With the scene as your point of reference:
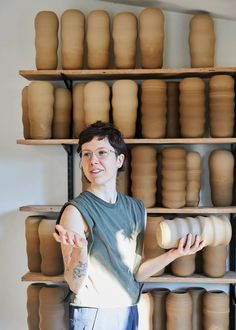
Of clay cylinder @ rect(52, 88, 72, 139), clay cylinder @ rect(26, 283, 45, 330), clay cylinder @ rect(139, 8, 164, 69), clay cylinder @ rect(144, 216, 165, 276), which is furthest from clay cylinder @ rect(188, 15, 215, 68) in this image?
clay cylinder @ rect(26, 283, 45, 330)

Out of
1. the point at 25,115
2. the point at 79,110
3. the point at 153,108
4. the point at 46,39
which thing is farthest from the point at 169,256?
the point at 46,39

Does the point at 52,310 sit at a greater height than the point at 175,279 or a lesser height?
lesser

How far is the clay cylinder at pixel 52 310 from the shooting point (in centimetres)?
213

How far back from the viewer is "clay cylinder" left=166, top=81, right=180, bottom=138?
219 centimetres

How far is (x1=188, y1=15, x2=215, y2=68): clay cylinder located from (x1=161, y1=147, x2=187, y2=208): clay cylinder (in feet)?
1.54

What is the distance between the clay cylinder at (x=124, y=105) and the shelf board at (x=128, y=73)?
0.23 feet

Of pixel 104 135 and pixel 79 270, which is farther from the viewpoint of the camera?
pixel 104 135

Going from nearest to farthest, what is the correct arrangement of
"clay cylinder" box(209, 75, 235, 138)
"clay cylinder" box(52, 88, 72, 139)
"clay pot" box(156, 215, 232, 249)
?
"clay pot" box(156, 215, 232, 249) < "clay cylinder" box(209, 75, 235, 138) < "clay cylinder" box(52, 88, 72, 139)

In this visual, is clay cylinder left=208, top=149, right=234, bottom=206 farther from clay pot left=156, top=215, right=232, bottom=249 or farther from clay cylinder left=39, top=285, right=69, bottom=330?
clay cylinder left=39, top=285, right=69, bottom=330

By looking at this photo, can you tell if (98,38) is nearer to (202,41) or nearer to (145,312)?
(202,41)

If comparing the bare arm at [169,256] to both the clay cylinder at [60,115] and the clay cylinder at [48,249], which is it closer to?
the clay cylinder at [48,249]

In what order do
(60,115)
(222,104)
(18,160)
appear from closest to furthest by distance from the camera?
(222,104), (60,115), (18,160)

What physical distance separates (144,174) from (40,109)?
0.62m

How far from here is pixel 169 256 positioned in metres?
1.44
